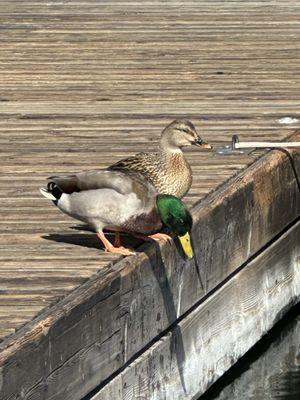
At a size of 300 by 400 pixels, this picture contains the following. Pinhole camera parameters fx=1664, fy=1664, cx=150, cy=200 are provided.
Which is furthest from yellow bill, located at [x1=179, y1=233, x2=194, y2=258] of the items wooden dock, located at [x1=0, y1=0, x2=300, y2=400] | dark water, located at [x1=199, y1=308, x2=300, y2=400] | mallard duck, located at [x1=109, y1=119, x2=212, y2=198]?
dark water, located at [x1=199, y1=308, x2=300, y2=400]

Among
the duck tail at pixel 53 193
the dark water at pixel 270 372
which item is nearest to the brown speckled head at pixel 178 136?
the duck tail at pixel 53 193

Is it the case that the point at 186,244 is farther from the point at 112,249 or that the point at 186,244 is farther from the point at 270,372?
the point at 270,372

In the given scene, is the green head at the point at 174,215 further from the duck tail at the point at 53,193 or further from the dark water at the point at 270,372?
the dark water at the point at 270,372

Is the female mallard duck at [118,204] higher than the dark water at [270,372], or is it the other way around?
the female mallard duck at [118,204]

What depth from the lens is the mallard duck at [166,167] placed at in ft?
26.6

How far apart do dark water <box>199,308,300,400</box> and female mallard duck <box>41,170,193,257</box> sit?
177 centimetres

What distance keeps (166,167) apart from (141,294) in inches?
27.5

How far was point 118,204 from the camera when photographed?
7.77 metres

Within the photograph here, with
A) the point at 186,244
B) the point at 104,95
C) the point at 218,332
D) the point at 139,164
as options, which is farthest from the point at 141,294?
the point at 104,95

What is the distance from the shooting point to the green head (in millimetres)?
7809

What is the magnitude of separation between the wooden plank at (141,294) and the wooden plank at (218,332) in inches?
3.9

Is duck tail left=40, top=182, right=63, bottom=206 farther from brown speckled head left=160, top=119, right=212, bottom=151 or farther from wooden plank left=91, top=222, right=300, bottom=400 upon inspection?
wooden plank left=91, top=222, right=300, bottom=400

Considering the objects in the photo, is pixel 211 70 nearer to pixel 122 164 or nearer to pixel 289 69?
pixel 289 69

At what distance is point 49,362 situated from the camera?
6.73 metres
